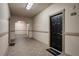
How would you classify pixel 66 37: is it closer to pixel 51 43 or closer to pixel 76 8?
pixel 76 8

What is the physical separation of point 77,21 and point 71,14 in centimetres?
38

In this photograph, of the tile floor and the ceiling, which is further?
the ceiling

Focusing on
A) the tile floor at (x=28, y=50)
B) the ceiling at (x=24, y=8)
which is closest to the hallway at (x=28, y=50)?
the tile floor at (x=28, y=50)

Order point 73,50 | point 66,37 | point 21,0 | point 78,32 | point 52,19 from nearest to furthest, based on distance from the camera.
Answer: point 21,0, point 78,32, point 73,50, point 66,37, point 52,19

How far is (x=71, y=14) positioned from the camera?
341 centimetres

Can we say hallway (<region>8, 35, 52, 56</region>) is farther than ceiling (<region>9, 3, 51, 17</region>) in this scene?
No

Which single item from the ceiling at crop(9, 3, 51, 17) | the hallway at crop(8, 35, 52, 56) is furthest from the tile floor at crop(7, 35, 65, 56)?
the ceiling at crop(9, 3, 51, 17)

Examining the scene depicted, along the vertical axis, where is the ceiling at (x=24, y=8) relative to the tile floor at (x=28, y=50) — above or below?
above

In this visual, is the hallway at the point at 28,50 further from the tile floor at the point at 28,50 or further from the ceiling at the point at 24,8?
the ceiling at the point at 24,8

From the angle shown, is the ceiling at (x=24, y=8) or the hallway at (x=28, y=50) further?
the ceiling at (x=24, y=8)

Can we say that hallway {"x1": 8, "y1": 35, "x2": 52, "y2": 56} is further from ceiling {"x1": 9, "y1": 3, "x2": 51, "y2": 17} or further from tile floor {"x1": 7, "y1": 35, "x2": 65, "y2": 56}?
ceiling {"x1": 9, "y1": 3, "x2": 51, "y2": 17}

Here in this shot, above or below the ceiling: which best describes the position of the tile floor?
below

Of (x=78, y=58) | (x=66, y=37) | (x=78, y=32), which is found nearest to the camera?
(x=78, y=58)

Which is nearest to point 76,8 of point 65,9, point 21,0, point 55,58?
point 65,9
